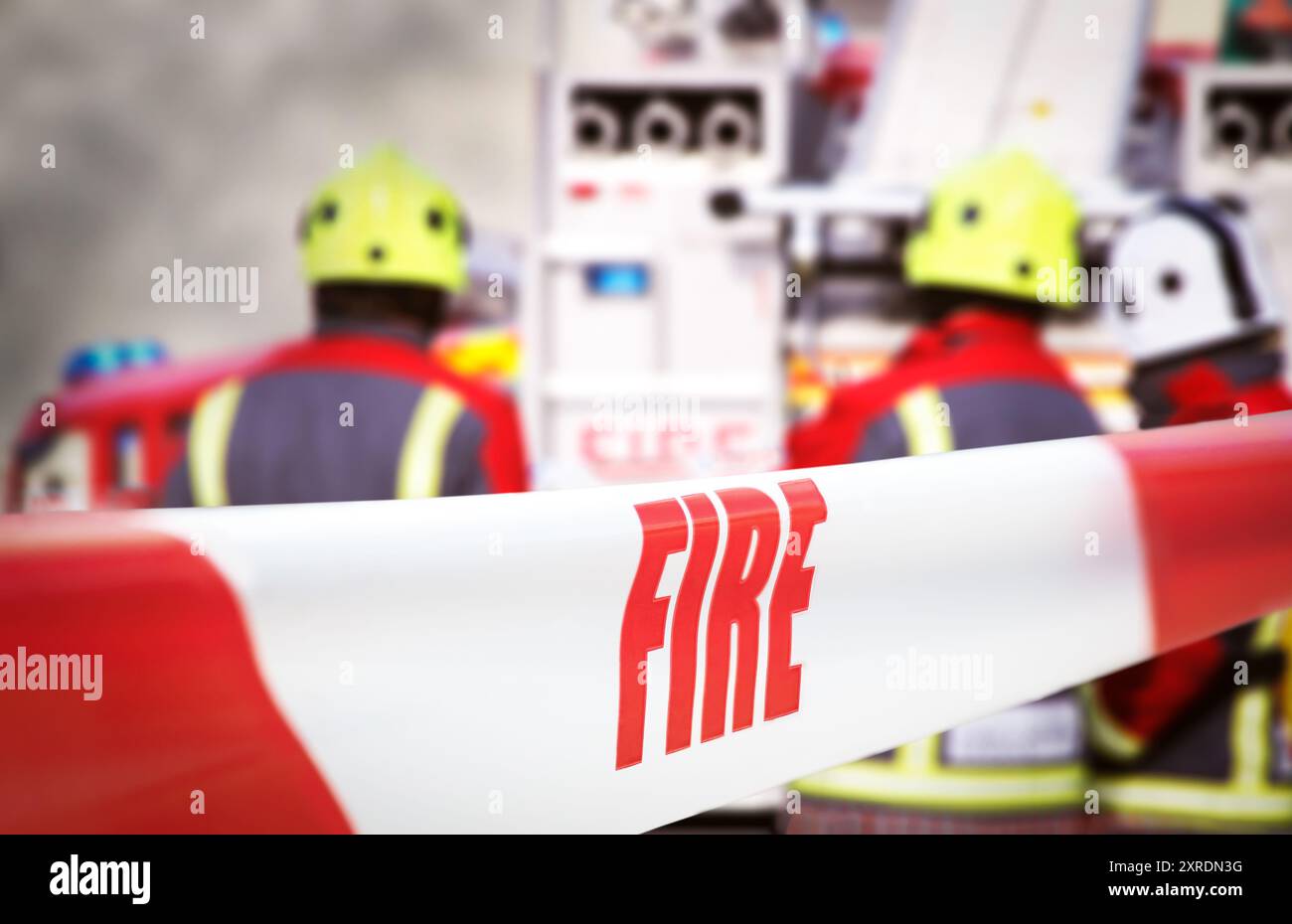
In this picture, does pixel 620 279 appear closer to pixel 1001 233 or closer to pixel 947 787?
pixel 1001 233

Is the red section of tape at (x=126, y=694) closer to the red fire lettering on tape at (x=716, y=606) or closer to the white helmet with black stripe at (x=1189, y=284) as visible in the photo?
the red fire lettering on tape at (x=716, y=606)

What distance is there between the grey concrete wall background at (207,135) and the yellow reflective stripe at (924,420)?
6.51 m

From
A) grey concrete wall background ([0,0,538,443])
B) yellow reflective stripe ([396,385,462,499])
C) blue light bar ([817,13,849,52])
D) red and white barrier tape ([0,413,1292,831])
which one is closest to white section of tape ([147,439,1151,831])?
red and white barrier tape ([0,413,1292,831])

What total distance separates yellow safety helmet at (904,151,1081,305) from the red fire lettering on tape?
1648mm

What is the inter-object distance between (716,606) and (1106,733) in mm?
1691

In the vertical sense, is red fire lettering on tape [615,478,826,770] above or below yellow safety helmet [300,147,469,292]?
below

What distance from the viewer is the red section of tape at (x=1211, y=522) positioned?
5.98ft

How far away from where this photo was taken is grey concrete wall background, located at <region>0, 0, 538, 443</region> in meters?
9.23

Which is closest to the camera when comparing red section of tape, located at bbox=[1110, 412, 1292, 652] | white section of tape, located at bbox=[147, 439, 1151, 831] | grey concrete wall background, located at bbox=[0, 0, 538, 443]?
white section of tape, located at bbox=[147, 439, 1151, 831]

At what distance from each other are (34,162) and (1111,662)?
10.4 meters

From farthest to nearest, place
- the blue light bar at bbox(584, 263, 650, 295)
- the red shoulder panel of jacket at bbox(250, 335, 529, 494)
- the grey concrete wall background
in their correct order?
1. the grey concrete wall background
2. the blue light bar at bbox(584, 263, 650, 295)
3. the red shoulder panel of jacket at bbox(250, 335, 529, 494)

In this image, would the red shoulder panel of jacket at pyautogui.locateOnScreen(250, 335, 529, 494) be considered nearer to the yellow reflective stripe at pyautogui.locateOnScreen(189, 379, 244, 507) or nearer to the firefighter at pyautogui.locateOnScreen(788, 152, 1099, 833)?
the yellow reflective stripe at pyautogui.locateOnScreen(189, 379, 244, 507)

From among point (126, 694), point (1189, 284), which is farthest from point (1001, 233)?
point (126, 694)
